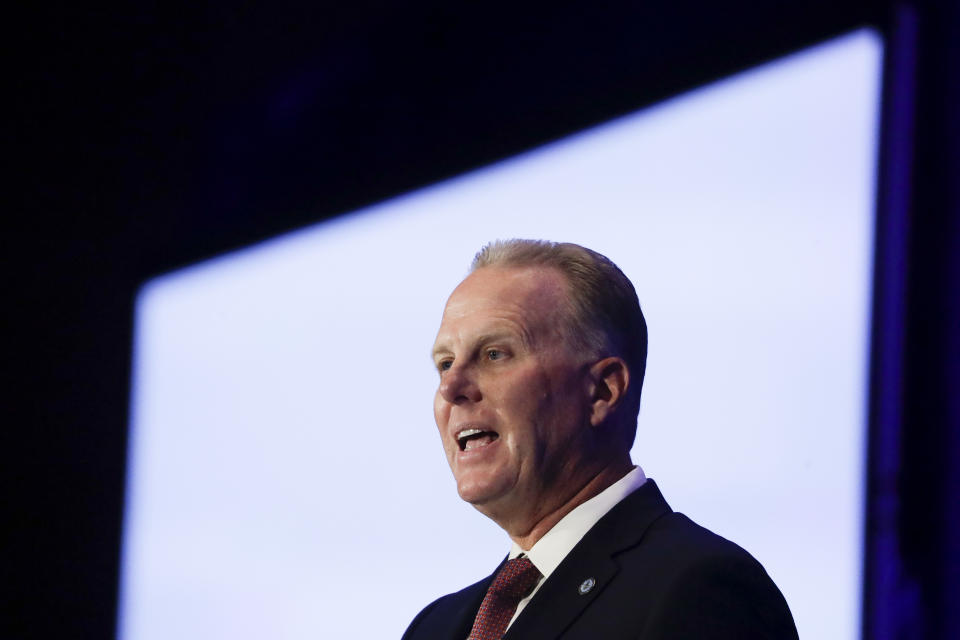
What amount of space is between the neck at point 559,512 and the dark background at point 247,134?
2.06 ft

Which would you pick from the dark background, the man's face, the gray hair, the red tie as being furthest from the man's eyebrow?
the dark background

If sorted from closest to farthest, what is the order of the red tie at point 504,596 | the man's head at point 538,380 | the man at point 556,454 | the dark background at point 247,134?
the man at point 556,454, the red tie at point 504,596, the man's head at point 538,380, the dark background at point 247,134

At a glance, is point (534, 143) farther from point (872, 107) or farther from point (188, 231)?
point (188, 231)

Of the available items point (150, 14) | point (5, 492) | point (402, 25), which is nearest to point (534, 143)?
point (402, 25)

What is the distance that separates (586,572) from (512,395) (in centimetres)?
34

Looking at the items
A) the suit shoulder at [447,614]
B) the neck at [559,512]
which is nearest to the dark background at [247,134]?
the neck at [559,512]

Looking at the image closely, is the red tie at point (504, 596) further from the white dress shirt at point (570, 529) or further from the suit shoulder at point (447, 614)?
the suit shoulder at point (447, 614)

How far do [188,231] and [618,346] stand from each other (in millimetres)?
2177

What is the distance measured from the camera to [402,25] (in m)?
3.34

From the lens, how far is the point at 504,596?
6.07 feet

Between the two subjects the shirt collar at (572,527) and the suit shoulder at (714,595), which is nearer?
the suit shoulder at (714,595)

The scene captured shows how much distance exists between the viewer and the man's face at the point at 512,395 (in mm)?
1933

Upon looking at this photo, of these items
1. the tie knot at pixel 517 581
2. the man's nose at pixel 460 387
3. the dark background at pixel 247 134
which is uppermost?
the dark background at pixel 247 134

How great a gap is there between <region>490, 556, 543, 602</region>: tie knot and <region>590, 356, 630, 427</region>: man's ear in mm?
303
